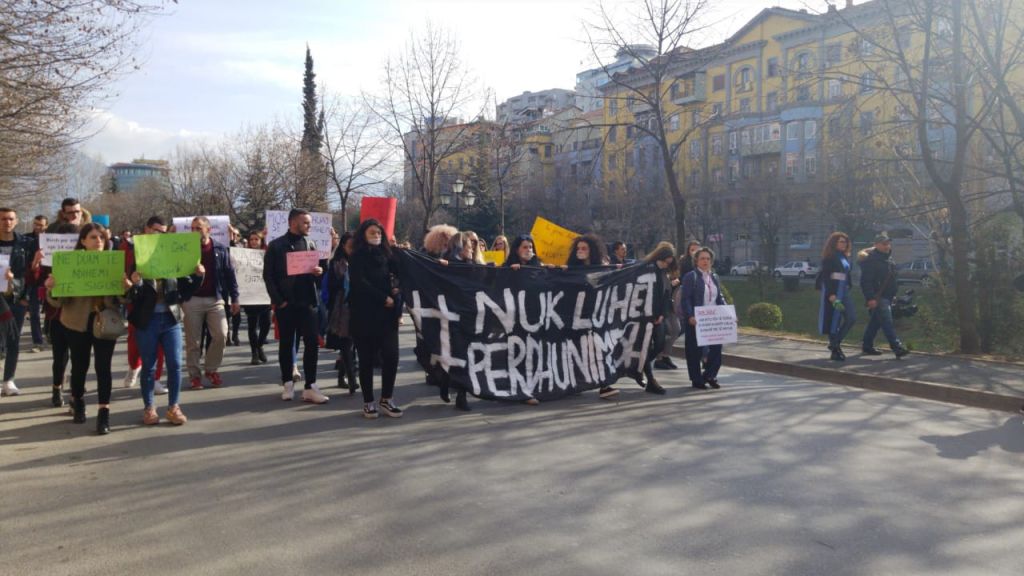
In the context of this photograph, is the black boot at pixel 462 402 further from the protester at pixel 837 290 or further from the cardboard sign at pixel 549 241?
the protester at pixel 837 290

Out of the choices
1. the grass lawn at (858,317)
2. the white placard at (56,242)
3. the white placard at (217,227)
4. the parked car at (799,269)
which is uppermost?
Result: the white placard at (217,227)

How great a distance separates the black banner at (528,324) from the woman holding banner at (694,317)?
404 mm

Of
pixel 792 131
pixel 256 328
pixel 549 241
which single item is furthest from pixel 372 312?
pixel 792 131

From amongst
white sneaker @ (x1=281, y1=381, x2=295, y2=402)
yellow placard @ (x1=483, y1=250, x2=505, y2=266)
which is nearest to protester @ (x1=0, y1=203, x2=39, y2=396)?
white sneaker @ (x1=281, y1=381, x2=295, y2=402)

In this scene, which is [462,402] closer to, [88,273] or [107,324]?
[107,324]

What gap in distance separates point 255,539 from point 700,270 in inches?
273

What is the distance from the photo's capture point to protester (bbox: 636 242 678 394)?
972 cm

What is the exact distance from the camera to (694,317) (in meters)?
9.91

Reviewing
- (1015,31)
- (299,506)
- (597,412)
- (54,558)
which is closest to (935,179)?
(1015,31)

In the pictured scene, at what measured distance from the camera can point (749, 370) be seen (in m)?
12.5

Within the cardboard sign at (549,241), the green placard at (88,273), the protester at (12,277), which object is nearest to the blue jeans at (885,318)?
the cardboard sign at (549,241)

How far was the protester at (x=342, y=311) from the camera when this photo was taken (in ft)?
29.6

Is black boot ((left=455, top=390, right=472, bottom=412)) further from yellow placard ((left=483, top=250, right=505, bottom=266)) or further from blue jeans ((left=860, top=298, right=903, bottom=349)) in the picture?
blue jeans ((left=860, top=298, right=903, bottom=349))

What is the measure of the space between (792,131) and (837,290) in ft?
170
